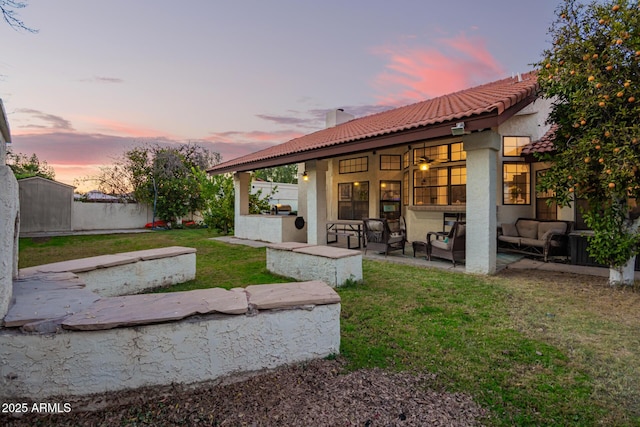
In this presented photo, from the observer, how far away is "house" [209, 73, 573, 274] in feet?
19.5

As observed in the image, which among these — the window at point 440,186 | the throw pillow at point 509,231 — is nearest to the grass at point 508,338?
the throw pillow at point 509,231

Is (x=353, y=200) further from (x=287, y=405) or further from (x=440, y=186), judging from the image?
(x=287, y=405)

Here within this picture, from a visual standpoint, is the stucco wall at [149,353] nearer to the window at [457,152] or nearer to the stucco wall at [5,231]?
the stucco wall at [5,231]

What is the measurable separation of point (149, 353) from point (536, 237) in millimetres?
9290

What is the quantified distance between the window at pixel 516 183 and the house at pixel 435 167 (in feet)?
0.10

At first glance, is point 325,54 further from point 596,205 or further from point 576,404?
point 576,404

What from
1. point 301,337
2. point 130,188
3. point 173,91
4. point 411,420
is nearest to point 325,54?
point 173,91

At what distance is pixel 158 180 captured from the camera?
724 inches

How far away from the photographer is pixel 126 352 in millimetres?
2072

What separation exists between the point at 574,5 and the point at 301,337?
6.78 metres

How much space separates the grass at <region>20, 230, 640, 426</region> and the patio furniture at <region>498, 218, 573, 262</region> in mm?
1769

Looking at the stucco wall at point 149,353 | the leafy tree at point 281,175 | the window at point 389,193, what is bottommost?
the stucco wall at point 149,353

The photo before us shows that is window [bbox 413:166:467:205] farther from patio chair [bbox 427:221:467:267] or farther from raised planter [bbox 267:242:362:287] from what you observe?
raised planter [bbox 267:242:362:287]

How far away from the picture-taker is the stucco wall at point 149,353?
6.46 ft
